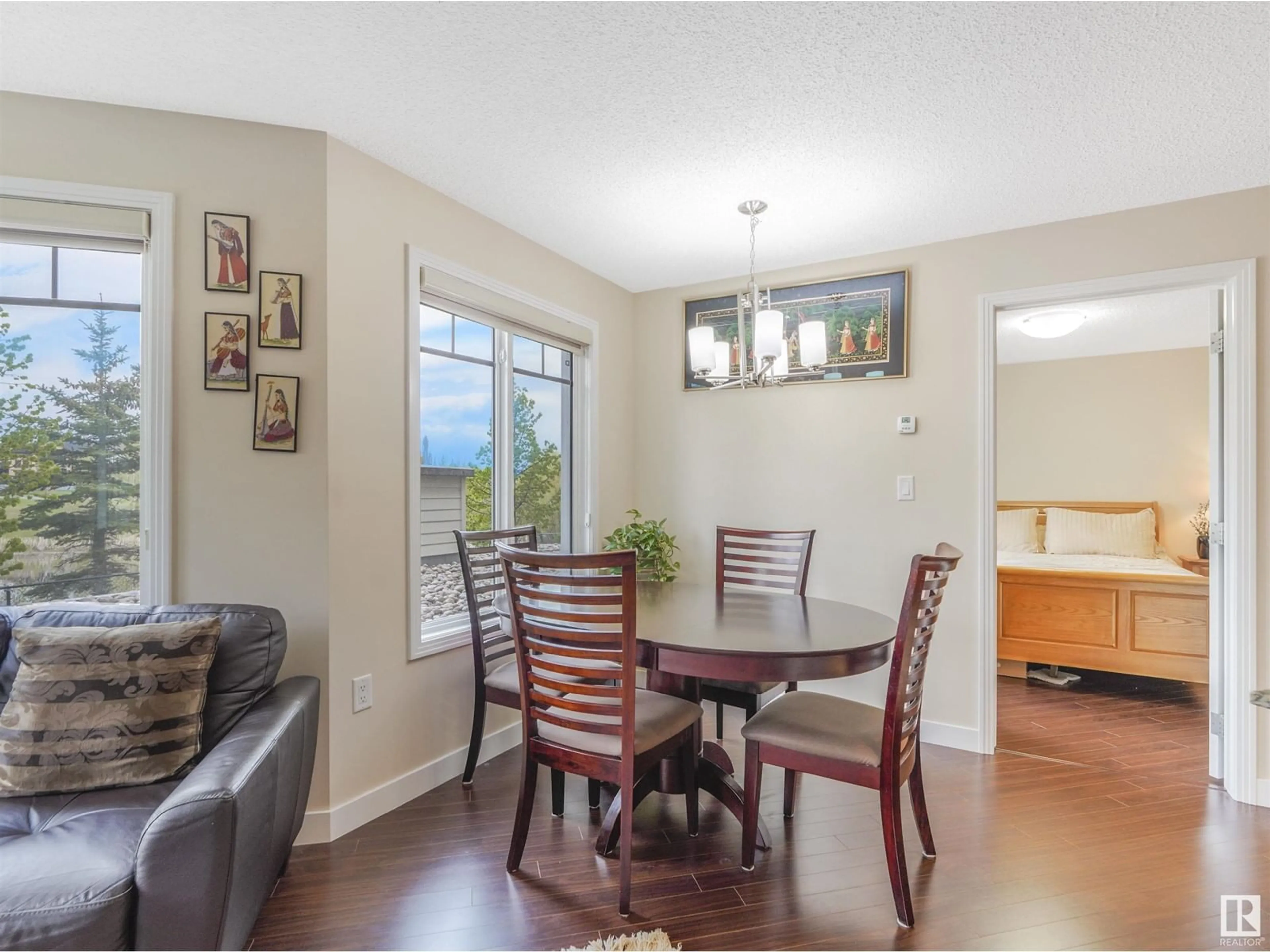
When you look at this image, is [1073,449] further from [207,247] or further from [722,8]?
[207,247]

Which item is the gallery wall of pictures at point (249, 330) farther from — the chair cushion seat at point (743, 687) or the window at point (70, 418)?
the chair cushion seat at point (743, 687)

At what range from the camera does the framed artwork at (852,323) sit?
125 inches

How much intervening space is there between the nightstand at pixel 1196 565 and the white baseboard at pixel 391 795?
4.47 m

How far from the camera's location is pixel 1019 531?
5.11 metres

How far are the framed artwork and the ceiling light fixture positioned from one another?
3.88ft

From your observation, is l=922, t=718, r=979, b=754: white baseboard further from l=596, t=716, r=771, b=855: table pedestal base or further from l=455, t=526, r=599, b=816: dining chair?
l=455, t=526, r=599, b=816: dining chair

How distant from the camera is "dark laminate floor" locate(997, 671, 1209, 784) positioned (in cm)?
280

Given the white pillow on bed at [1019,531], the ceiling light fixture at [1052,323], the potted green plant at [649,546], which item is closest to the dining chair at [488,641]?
the potted green plant at [649,546]

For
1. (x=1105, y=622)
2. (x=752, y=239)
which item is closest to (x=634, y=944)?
(x=752, y=239)

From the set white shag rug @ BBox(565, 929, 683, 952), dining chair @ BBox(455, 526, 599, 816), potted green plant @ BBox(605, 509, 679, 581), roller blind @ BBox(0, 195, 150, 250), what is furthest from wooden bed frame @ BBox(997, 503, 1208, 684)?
roller blind @ BBox(0, 195, 150, 250)

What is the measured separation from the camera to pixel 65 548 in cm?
197

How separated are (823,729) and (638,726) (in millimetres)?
567

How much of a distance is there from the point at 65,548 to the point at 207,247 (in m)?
1.07

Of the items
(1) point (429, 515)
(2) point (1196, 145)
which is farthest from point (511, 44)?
(2) point (1196, 145)
